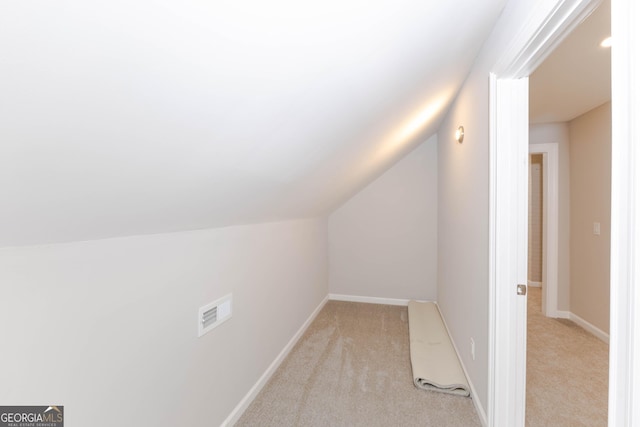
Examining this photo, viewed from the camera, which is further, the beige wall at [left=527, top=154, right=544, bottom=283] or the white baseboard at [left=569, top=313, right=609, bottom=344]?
the beige wall at [left=527, top=154, right=544, bottom=283]

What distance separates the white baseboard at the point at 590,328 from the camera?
108 inches

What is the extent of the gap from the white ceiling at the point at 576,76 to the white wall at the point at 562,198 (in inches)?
5.8

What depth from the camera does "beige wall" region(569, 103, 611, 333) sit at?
272cm

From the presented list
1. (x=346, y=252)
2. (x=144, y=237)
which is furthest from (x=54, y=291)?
(x=346, y=252)

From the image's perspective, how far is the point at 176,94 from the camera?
2.09 ft

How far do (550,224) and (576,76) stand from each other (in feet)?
5.70

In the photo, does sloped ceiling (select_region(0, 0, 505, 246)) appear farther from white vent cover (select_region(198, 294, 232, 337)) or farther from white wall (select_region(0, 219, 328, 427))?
white vent cover (select_region(198, 294, 232, 337))

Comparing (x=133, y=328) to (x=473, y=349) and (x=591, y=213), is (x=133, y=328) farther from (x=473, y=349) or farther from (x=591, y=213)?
(x=591, y=213)

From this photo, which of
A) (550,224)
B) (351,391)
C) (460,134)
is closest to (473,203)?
(460,134)

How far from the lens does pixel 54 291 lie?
848 millimetres

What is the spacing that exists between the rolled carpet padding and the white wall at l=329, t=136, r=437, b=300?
595mm

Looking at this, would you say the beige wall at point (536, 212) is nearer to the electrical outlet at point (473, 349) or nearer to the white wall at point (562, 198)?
the white wall at point (562, 198)
